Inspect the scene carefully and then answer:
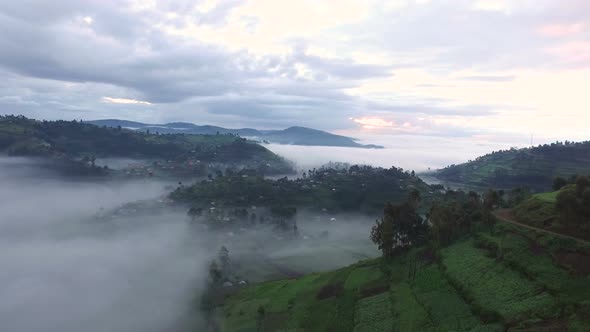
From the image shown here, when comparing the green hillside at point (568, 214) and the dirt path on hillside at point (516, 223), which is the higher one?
the green hillside at point (568, 214)

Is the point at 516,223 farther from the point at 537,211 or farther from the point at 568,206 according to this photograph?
the point at 568,206

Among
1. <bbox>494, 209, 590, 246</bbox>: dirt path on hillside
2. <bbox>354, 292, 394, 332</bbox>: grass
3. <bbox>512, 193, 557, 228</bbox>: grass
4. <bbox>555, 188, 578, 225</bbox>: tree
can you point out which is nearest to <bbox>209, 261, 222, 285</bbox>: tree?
<bbox>354, 292, 394, 332</bbox>: grass

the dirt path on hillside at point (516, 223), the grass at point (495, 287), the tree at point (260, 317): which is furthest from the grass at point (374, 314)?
the dirt path on hillside at point (516, 223)

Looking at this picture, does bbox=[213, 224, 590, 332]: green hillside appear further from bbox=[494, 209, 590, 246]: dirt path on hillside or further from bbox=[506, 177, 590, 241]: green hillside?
bbox=[506, 177, 590, 241]: green hillside

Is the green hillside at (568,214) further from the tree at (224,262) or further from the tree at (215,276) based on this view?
the tree at (224,262)

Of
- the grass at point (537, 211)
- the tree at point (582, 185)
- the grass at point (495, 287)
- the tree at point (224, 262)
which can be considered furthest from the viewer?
the tree at point (224, 262)

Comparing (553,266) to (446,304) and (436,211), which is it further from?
(436,211)

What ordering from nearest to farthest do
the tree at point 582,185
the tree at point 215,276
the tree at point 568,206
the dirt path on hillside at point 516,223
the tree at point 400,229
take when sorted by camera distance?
1. the dirt path on hillside at point 516,223
2. the tree at point 568,206
3. the tree at point 582,185
4. the tree at point 400,229
5. the tree at point 215,276

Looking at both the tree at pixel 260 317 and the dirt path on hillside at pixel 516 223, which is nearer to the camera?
the dirt path on hillside at pixel 516 223

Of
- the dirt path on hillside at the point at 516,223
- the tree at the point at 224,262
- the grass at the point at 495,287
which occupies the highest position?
the dirt path on hillside at the point at 516,223

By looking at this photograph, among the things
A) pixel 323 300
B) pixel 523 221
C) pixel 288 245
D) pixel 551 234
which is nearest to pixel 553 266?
pixel 551 234

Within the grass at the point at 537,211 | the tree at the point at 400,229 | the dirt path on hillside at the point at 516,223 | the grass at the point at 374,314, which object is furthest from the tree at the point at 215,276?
the grass at the point at 537,211
